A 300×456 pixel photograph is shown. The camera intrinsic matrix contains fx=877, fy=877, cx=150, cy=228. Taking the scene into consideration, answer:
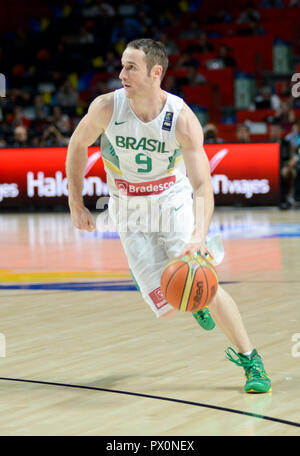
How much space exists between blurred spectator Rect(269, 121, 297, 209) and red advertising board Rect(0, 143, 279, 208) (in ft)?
0.46

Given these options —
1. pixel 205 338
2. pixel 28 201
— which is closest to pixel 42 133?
pixel 28 201

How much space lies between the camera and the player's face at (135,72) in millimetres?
4727

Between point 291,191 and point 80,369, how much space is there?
11.7 metres

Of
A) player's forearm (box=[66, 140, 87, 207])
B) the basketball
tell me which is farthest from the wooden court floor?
player's forearm (box=[66, 140, 87, 207])

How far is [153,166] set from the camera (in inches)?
195

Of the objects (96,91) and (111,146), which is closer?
(111,146)

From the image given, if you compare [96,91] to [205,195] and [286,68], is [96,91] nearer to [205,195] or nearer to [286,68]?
[286,68]

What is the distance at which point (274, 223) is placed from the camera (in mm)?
14469

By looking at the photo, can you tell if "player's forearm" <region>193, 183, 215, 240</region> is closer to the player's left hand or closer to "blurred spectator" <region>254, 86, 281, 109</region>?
the player's left hand

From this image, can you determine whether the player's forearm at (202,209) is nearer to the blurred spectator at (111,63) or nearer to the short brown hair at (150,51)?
the short brown hair at (150,51)

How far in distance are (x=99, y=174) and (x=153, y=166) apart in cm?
1139

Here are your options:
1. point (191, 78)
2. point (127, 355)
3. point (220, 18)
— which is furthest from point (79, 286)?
point (220, 18)
